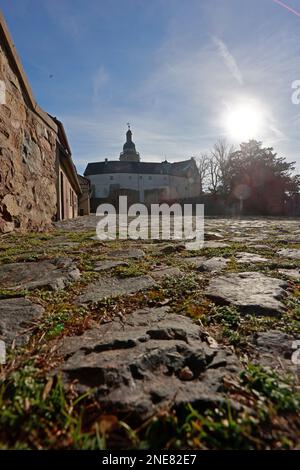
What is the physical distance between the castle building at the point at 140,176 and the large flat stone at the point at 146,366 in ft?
152

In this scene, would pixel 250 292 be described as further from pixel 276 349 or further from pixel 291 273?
pixel 291 273

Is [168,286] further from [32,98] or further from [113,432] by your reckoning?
[32,98]

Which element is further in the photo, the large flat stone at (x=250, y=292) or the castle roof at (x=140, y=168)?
the castle roof at (x=140, y=168)

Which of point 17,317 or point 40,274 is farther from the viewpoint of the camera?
point 40,274

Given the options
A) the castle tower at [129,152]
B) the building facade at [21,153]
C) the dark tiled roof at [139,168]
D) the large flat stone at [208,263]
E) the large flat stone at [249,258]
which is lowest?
the large flat stone at [208,263]

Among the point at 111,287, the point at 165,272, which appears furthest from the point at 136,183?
the point at 111,287

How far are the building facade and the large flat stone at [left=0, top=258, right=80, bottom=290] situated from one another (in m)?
1.56

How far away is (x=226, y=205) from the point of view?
21281 millimetres

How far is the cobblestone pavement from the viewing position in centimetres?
80

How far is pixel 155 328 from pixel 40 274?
1.18 meters

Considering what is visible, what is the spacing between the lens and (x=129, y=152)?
55375 millimetres

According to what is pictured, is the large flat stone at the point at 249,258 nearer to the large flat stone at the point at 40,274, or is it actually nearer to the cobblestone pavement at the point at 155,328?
the cobblestone pavement at the point at 155,328

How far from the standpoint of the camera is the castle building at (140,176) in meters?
50.4

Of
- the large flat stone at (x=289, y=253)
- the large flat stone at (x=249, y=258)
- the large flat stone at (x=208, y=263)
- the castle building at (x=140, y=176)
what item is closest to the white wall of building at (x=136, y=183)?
the castle building at (x=140, y=176)
